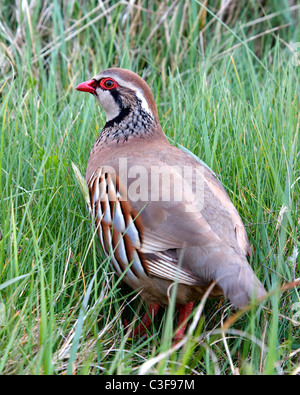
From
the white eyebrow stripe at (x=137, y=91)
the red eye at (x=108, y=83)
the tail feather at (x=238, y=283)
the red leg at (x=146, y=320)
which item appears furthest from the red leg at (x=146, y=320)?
the red eye at (x=108, y=83)

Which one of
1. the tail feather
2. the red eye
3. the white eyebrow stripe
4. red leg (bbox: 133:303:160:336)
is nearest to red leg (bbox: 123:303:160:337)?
red leg (bbox: 133:303:160:336)

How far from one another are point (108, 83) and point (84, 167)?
1.62 feet

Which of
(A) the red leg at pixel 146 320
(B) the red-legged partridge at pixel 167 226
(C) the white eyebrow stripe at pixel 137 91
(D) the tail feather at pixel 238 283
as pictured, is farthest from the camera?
(C) the white eyebrow stripe at pixel 137 91

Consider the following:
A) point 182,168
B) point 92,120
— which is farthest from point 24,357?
point 92,120

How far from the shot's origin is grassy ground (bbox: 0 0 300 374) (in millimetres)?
2285

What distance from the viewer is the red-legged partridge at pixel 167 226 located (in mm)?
2375

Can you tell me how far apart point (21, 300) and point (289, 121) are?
1.79m

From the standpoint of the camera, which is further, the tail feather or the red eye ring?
the red eye ring

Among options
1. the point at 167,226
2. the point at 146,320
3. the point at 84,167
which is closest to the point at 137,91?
the point at 84,167

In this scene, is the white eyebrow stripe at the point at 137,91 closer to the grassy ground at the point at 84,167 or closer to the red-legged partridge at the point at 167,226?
the red-legged partridge at the point at 167,226

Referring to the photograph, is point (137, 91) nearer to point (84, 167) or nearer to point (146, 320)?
point (84, 167)

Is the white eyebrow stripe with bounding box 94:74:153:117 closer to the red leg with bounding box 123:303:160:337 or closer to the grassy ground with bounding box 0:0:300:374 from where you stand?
the grassy ground with bounding box 0:0:300:374

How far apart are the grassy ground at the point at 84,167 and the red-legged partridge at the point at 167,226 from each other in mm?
121
